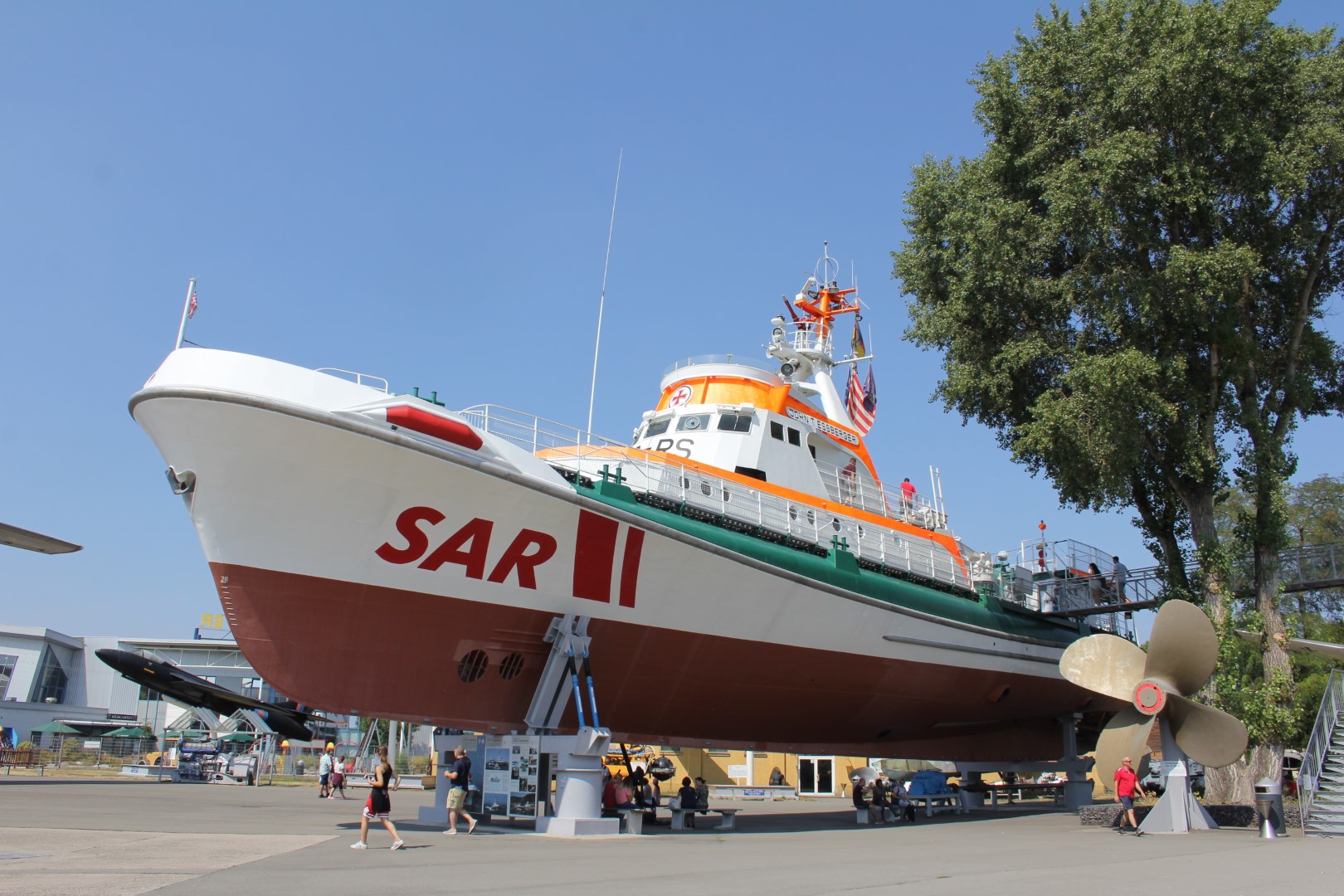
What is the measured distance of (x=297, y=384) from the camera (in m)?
12.2

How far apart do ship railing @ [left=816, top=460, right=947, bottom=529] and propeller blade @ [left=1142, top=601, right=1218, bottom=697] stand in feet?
22.9

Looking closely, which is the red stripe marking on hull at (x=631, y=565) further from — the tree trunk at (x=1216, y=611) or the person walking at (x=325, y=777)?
the person walking at (x=325, y=777)

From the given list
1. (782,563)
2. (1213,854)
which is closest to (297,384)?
(782,563)

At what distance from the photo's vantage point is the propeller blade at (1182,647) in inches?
609

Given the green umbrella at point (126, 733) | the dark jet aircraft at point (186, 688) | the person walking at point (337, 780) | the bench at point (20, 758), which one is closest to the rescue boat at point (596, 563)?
the person walking at point (337, 780)

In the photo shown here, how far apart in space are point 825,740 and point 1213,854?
9141 mm

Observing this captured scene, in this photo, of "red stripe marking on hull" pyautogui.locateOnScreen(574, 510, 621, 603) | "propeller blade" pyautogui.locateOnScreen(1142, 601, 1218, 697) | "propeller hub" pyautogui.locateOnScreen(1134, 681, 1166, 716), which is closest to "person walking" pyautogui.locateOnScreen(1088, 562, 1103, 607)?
"propeller blade" pyautogui.locateOnScreen(1142, 601, 1218, 697)

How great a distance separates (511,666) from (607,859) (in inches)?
181

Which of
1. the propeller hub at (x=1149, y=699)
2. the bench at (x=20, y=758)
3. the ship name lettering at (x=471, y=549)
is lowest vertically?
the bench at (x=20, y=758)

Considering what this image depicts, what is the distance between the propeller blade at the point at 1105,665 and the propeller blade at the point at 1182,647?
1.22 feet

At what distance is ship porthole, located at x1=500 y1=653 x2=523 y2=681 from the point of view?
14.0 meters

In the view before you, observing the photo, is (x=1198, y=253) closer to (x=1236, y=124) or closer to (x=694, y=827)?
(x=1236, y=124)

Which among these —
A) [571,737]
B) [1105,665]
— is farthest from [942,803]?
[571,737]

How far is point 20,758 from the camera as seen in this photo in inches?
1387
